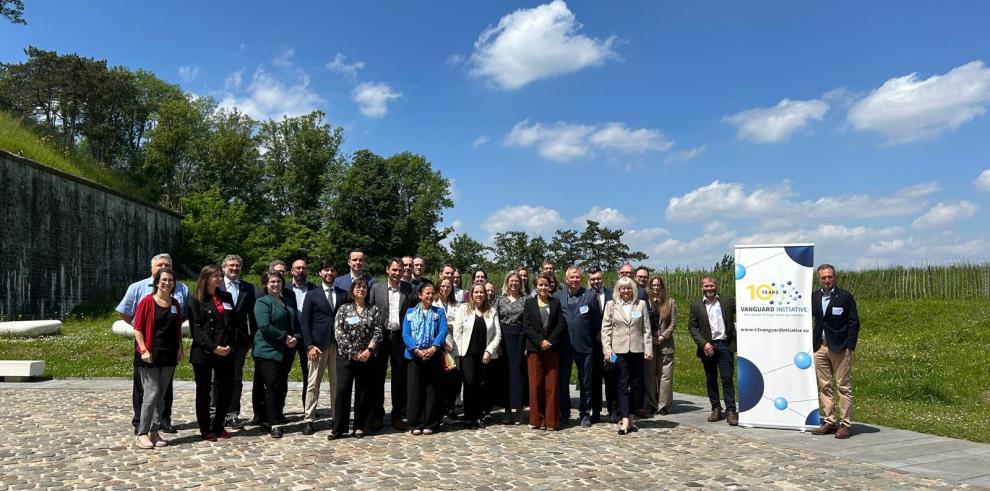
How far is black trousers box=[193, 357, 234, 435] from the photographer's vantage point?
277 inches

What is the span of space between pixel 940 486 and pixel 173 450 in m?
6.88

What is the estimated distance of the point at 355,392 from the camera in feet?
23.9

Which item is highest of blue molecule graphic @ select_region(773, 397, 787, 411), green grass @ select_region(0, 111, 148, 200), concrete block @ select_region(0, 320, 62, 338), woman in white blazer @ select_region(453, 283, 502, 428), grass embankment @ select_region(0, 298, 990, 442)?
green grass @ select_region(0, 111, 148, 200)

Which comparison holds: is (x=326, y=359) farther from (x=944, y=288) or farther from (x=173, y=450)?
(x=944, y=288)

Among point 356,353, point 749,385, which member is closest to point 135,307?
point 356,353

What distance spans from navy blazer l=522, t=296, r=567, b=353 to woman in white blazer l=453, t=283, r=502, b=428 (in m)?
0.44

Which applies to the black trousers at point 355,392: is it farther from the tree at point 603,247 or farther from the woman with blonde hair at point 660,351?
the tree at point 603,247

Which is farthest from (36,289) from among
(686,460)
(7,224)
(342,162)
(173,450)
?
(342,162)

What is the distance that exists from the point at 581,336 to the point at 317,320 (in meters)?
3.12

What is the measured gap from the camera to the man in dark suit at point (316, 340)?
7.43 metres

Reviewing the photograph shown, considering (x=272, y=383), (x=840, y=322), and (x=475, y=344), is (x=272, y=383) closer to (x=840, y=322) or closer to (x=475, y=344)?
(x=475, y=344)

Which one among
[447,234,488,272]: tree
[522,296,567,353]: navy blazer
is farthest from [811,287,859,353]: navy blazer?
[447,234,488,272]: tree

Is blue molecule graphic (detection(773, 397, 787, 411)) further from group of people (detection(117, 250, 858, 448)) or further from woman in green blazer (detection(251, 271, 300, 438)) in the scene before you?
woman in green blazer (detection(251, 271, 300, 438))

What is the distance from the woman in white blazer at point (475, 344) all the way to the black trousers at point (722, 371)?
2676 millimetres
